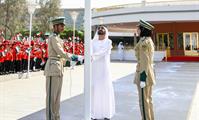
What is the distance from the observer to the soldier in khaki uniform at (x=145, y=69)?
486cm

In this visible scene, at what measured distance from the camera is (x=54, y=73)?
4941mm

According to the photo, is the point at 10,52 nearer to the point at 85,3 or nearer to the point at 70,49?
the point at 70,49

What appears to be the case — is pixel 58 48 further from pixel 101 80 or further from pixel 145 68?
pixel 145 68

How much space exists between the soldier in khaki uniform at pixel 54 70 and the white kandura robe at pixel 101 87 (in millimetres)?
670

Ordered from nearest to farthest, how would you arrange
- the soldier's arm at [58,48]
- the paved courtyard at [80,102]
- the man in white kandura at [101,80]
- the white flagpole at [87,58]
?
the white flagpole at [87,58] → the soldier's arm at [58,48] → the man in white kandura at [101,80] → the paved courtyard at [80,102]

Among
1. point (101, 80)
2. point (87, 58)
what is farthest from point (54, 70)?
point (87, 58)

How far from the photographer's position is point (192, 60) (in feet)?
91.3

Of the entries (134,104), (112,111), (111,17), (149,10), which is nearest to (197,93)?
(134,104)

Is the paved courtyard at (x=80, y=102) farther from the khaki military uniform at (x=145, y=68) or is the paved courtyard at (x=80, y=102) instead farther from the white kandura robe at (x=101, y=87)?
the khaki military uniform at (x=145, y=68)

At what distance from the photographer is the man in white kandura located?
214 inches

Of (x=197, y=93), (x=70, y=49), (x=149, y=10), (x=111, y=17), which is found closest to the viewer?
(x=197, y=93)

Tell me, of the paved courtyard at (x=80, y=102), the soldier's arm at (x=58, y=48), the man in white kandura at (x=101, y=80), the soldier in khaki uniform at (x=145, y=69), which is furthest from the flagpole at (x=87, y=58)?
the paved courtyard at (x=80, y=102)

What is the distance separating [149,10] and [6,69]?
17.3 meters

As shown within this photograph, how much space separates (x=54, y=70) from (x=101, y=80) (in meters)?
0.90
